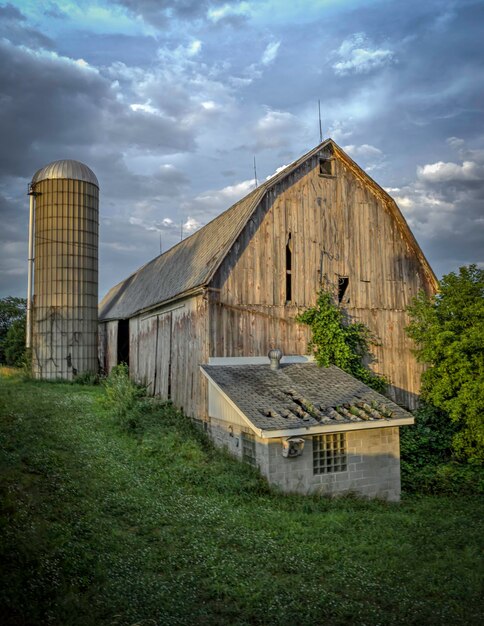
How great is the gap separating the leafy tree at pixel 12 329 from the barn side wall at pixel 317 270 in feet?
68.0

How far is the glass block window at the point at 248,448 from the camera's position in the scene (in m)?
12.5

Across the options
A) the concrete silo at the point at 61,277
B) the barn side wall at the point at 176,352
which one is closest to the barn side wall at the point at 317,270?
the barn side wall at the point at 176,352

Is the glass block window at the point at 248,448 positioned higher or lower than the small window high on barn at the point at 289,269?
lower

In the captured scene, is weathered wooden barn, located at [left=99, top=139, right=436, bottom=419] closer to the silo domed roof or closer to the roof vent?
the roof vent

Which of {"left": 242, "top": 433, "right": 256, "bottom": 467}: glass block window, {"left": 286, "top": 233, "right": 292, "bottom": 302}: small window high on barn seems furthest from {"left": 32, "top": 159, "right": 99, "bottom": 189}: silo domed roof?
{"left": 242, "top": 433, "right": 256, "bottom": 467}: glass block window

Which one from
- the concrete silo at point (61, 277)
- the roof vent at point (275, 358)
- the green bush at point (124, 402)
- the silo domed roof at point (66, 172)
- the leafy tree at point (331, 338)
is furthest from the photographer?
the silo domed roof at point (66, 172)

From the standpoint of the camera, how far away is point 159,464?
1259 centimetres

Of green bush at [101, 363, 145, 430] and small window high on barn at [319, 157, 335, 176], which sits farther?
small window high on barn at [319, 157, 335, 176]

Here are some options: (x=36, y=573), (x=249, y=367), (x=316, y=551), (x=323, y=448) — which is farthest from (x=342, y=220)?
(x=36, y=573)

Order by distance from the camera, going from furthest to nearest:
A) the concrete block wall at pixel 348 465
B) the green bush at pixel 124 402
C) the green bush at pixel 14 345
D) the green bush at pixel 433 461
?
the green bush at pixel 14 345
the green bush at pixel 124 402
the green bush at pixel 433 461
the concrete block wall at pixel 348 465

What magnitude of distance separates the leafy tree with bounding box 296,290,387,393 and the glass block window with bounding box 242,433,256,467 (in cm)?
411

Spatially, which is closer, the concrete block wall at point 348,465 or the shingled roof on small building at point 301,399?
the concrete block wall at point 348,465

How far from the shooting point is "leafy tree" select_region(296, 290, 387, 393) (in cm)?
1606

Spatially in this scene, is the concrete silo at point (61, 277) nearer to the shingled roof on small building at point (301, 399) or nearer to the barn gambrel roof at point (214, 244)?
the barn gambrel roof at point (214, 244)
